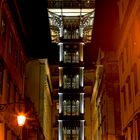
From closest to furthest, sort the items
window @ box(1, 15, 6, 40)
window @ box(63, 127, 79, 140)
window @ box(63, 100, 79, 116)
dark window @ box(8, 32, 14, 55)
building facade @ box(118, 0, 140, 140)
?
building facade @ box(118, 0, 140, 140) < window @ box(1, 15, 6, 40) < dark window @ box(8, 32, 14, 55) < window @ box(63, 127, 79, 140) < window @ box(63, 100, 79, 116)

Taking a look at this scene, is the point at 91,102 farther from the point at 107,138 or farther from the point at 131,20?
the point at 131,20

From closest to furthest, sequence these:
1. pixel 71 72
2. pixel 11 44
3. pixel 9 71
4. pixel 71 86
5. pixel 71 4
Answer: pixel 9 71, pixel 11 44, pixel 71 86, pixel 71 72, pixel 71 4

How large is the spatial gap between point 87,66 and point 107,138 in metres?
48.7

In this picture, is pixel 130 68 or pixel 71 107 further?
pixel 71 107

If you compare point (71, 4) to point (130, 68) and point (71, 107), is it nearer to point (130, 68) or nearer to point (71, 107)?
point (71, 107)

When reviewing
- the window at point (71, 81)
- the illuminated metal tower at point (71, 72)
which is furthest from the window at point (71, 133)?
the window at point (71, 81)

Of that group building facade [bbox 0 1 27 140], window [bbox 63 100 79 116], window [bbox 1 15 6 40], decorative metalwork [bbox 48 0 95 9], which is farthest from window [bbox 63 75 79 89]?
window [bbox 1 15 6 40]

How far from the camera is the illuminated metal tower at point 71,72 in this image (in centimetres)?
7506

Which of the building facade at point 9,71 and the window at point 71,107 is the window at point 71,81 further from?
the building facade at point 9,71

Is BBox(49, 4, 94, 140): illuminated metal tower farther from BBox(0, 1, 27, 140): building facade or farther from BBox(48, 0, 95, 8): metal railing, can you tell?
BBox(0, 1, 27, 140): building facade

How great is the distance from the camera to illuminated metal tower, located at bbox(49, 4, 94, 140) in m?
75.1

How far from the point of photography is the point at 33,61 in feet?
229

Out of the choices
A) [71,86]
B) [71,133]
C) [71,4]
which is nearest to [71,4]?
[71,4]

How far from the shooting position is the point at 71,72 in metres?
77.3
